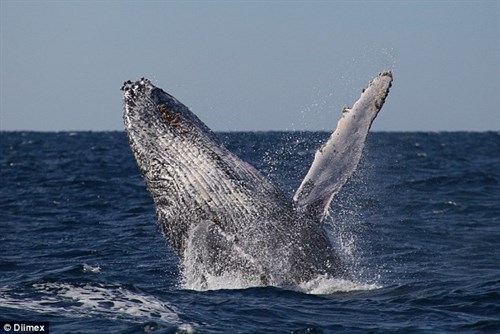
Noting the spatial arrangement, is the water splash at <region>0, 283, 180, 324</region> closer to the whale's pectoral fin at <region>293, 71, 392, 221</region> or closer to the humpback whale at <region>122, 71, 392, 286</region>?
the humpback whale at <region>122, 71, 392, 286</region>

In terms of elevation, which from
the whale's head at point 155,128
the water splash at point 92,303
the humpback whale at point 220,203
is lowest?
the water splash at point 92,303

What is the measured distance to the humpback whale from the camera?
34.5ft

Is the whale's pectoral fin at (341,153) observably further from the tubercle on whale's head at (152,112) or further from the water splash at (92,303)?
the water splash at (92,303)

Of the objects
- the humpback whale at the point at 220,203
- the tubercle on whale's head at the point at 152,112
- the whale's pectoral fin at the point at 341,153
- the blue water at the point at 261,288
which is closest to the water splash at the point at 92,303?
the blue water at the point at 261,288

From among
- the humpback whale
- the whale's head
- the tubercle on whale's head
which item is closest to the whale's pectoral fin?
the humpback whale

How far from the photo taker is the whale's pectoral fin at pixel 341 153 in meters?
11.1

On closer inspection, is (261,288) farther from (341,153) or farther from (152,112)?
(152,112)

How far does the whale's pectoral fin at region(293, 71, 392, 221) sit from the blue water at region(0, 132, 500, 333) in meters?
1.10

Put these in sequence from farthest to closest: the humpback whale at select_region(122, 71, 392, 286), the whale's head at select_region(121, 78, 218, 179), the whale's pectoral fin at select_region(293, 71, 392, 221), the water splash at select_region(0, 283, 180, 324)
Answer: the whale's pectoral fin at select_region(293, 71, 392, 221)
the whale's head at select_region(121, 78, 218, 179)
the humpback whale at select_region(122, 71, 392, 286)
the water splash at select_region(0, 283, 180, 324)

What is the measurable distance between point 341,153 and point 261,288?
6.93 ft

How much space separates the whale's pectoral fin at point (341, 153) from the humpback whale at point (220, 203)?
0.06ft

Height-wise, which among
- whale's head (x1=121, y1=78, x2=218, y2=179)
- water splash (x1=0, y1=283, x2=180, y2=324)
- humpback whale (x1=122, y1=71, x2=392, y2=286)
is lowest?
water splash (x1=0, y1=283, x2=180, y2=324)

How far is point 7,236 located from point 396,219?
25.4 ft

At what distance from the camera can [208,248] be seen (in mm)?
10484
